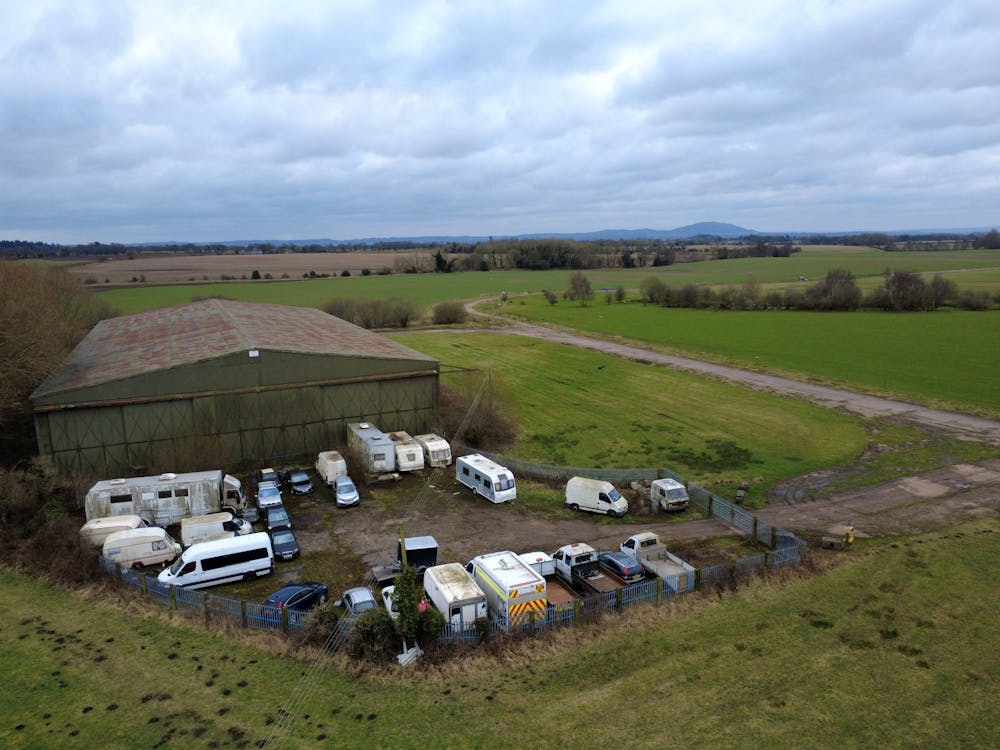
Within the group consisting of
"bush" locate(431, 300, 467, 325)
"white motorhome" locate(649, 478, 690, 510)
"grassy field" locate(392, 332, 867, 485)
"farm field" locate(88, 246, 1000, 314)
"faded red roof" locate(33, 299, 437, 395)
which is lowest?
"grassy field" locate(392, 332, 867, 485)

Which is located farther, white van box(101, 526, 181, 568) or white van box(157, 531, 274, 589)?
white van box(101, 526, 181, 568)

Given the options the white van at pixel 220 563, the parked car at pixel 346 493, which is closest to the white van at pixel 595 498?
the parked car at pixel 346 493

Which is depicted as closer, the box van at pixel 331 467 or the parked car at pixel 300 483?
the parked car at pixel 300 483

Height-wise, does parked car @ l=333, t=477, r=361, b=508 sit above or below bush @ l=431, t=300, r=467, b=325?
below

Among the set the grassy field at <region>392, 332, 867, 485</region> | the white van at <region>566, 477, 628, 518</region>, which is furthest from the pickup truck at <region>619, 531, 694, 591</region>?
the grassy field at <region>392, 332, 867, 485</region>

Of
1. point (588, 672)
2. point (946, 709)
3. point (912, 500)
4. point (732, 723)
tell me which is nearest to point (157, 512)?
point (588, 672)

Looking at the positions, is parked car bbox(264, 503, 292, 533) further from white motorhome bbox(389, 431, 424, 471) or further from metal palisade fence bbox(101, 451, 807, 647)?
white motorhome bbox(389, 431, 424, 471)

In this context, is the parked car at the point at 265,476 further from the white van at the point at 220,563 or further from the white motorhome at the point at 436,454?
the white van at the point at 220,563
